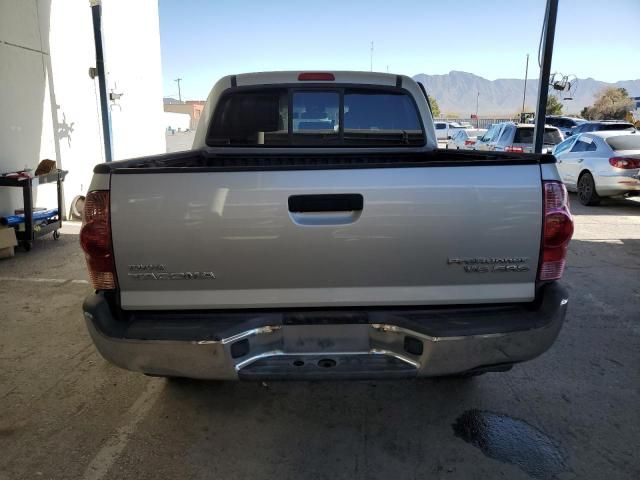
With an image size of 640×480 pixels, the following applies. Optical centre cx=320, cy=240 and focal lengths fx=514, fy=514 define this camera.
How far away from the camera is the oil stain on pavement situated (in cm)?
270

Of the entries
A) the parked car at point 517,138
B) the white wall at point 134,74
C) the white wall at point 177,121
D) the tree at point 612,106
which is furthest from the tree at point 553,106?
the white wall at point 134,74

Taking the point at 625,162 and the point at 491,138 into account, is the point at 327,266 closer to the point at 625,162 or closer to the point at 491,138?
the point at 625,162

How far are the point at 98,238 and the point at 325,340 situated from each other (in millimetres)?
1198

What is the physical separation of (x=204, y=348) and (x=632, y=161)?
10.6 m

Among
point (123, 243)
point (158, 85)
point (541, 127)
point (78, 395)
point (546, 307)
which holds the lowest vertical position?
point (78, 395)

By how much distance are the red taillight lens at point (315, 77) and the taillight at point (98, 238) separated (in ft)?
7.23

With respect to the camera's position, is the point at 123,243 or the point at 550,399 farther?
the point at 550,399

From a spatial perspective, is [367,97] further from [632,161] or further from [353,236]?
[632,161]

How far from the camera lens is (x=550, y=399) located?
11.1ft

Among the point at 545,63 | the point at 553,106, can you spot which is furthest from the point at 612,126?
the point at 553,106

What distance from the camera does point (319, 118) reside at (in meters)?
4.22

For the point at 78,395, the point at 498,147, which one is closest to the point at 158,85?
the point at 498,147

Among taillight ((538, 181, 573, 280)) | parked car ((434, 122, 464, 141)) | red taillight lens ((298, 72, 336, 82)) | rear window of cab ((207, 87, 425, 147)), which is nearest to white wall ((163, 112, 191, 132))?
parked car ((434, 122, 464, 141))

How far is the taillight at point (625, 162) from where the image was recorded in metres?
10.2
